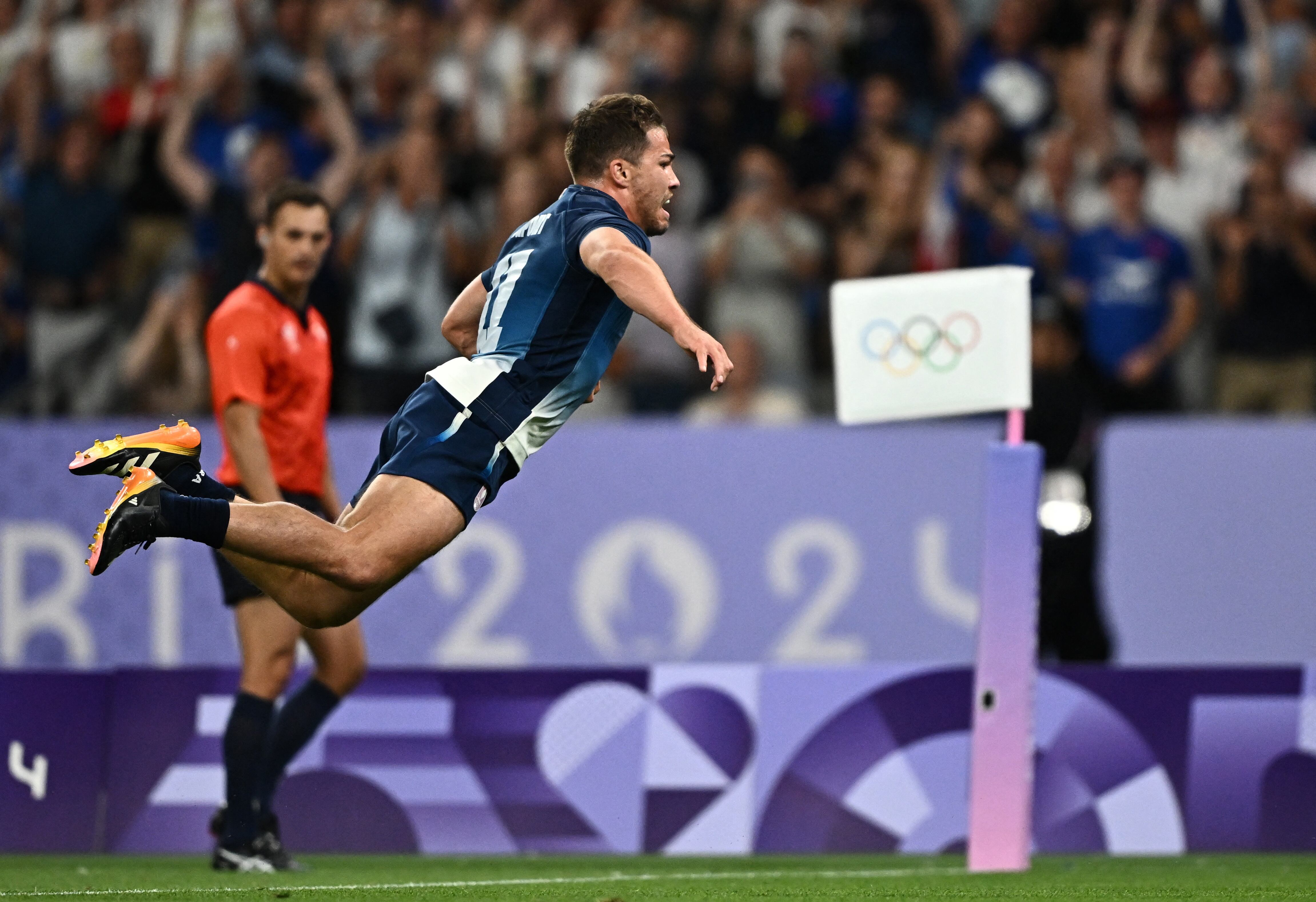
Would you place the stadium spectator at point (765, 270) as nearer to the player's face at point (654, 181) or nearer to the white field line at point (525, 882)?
the white field line at point (525, 882)

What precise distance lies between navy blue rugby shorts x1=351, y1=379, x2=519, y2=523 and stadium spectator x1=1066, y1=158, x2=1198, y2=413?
5591 mm

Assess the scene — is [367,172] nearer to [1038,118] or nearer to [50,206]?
[50,206]

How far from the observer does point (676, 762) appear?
25.9ft

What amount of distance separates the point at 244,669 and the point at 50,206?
5.01 metres

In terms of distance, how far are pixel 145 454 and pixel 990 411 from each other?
9.34ft

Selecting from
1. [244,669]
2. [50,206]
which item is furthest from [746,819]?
[50,206]

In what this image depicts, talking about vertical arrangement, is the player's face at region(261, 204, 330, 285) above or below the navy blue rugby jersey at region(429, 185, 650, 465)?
above

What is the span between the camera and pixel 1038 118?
37.5ft

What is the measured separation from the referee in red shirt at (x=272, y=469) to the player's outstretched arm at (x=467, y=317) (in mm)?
1206

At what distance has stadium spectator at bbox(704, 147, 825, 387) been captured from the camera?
34.2 feet

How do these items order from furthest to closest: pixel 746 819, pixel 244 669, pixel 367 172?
pixel 367 172 < pixel 746 819 < pixel 244 669

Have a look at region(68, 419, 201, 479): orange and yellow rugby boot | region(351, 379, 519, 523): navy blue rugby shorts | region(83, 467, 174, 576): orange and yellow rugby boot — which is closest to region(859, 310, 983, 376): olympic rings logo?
region(351, 379, 519, 523): navy blue rugby shorts

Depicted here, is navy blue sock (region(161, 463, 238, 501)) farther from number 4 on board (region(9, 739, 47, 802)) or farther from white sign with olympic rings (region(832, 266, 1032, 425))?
number 4 on board (region(9, 739, 47, 802))

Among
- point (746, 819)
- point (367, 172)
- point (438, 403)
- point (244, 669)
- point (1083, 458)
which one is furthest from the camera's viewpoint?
point (367, 172)
